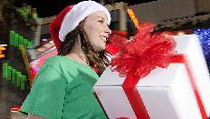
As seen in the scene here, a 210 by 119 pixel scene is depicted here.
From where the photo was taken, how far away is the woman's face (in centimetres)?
141

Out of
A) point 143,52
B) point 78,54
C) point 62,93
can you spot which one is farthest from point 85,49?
point 143,52

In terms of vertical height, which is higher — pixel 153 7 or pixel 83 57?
pixel 83 57

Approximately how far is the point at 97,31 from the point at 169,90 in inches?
22.4

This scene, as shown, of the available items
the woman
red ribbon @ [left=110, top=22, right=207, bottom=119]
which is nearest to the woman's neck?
the woman

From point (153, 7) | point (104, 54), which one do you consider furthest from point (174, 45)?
point (153, 7)

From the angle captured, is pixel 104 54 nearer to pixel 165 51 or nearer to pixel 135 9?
pixel 165 51

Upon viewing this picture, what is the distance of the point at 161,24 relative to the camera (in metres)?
9.33

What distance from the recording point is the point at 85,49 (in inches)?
57.3

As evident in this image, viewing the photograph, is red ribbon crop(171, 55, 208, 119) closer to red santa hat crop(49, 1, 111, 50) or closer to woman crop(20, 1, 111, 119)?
woman crop(20, 1, 111, 119)

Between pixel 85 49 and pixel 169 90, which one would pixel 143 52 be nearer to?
pixel 169 90

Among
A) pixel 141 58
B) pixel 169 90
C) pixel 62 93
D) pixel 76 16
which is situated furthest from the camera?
pixel 76 16

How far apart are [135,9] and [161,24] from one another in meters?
1.57

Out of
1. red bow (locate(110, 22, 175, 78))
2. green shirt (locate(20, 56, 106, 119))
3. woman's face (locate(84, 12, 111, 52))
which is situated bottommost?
green shirt (locate(20, 56, 106, 119))

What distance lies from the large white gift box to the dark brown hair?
375 mm
